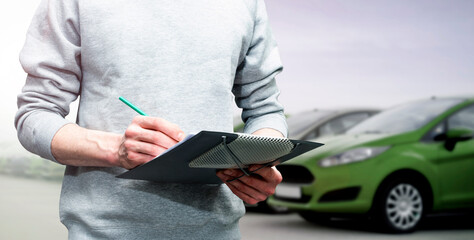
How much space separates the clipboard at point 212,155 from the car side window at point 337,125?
470 centimetres

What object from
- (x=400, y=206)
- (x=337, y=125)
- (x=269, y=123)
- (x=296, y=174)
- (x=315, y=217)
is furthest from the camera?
(x=337, y=125)

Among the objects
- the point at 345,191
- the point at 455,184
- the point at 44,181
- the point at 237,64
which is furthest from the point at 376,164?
the point at 44,181

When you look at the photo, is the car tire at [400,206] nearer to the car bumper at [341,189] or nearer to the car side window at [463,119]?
the car bumper at [341,189]

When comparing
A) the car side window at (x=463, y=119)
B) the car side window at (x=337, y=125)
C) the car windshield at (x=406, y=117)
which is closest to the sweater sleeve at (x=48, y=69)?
the car windshield at (x=406, y=117)

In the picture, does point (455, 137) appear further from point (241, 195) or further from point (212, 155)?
point (212, 155)

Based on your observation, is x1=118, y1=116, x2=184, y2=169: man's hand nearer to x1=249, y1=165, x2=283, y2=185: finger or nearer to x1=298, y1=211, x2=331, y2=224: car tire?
x1=249, y1=165, x2=283, y2=185: finger

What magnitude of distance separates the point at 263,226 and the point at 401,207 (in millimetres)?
1209

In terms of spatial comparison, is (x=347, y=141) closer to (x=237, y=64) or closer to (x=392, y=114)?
(x=392, y=114)

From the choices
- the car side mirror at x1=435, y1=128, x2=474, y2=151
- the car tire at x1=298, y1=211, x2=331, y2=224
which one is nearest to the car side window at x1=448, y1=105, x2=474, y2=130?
the car side mirror at x1=435, y1=128, x2=474, y2=151

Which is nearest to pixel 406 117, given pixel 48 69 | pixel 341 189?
pixel 341 189

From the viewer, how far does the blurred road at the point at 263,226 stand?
479 centimetres

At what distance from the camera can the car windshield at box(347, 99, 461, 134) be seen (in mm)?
5023

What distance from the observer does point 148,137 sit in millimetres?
788

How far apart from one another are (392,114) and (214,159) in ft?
15.8
